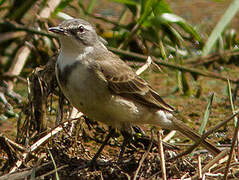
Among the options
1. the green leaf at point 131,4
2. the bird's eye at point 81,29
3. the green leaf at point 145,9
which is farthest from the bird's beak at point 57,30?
the green leaf at point 131,4

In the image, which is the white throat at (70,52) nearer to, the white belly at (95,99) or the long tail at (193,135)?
the white belly at (95,99)

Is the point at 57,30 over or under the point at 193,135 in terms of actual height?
over

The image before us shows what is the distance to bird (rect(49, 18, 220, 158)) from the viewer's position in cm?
384

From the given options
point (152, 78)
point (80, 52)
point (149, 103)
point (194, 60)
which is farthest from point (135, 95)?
point (152, 78)

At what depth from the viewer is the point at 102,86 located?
391 centimetres

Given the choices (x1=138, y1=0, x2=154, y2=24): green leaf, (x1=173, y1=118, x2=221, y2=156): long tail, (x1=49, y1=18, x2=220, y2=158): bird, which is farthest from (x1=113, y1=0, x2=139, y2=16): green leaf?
(x1=173, y1=118, x2=221, y2=156): long tail

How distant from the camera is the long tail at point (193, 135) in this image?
13.5 ft

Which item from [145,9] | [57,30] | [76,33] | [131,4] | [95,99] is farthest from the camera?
[131,4]

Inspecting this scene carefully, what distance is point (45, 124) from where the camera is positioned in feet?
13.9

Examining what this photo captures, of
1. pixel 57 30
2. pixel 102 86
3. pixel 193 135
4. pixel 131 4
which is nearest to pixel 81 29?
pixel 57 30

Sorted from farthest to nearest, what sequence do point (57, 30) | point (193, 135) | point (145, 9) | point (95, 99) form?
point (145, 9) → point (193, 135) → point (57, 30) → point (95, 99)

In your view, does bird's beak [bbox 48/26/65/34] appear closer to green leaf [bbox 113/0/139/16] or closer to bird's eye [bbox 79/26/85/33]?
bird's eye [bbox 79/26/85/33]

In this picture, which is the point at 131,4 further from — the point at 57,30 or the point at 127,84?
the point at 57,30

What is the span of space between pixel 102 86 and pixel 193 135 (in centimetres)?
102
